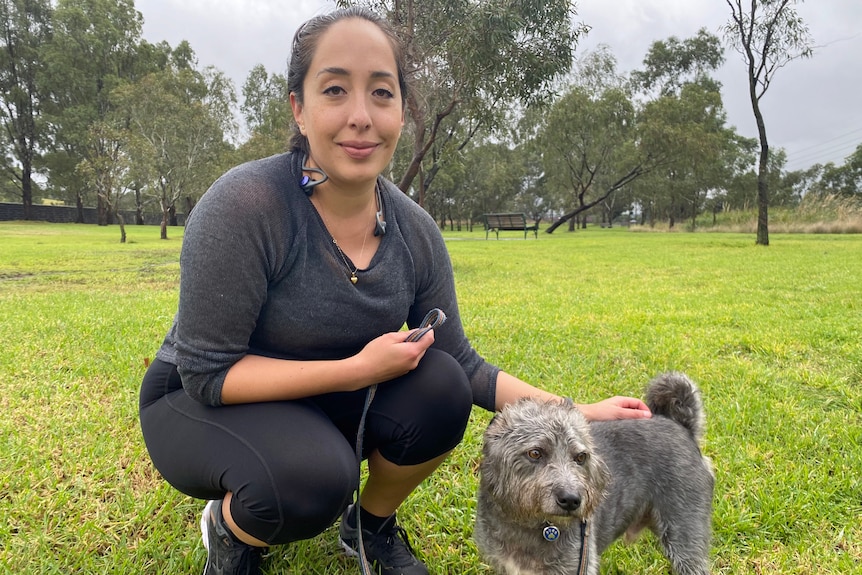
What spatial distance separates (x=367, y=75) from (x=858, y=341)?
552 centimetres

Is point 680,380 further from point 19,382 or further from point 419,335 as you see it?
point 19,382

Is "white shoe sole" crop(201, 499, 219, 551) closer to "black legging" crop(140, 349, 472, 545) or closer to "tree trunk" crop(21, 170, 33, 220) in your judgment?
"black legging" crop(140, 349, 472, 545)

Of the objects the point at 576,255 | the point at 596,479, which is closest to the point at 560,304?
the point at 596,479

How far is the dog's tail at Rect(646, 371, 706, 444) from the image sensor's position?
2354 mm

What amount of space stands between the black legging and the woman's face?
84cm

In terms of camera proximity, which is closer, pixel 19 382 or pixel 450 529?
pixel 450 529

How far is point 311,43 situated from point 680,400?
7.02ft

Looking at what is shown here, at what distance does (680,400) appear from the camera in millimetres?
2359

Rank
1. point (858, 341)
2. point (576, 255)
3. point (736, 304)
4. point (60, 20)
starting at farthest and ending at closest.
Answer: point (60, 20)
point (576, 255)
point (736, 304)
point (858, 341)

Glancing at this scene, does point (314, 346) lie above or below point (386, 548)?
above

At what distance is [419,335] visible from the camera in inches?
74.9

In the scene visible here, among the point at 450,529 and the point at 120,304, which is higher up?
the point at 120,304

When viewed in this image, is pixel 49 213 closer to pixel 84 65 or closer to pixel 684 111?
pixel 84 65

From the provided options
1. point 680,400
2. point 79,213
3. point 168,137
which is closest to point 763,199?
point 680,400
